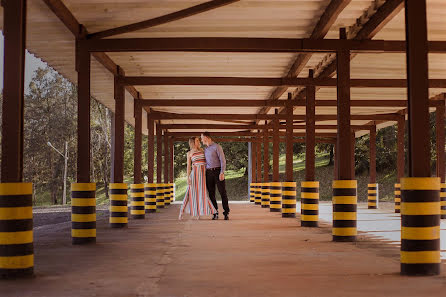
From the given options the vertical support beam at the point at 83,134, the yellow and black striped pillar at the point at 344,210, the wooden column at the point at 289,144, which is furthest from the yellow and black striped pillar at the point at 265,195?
the vertical support beam at the point at 83,134

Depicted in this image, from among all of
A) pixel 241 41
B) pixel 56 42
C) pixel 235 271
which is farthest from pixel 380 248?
pixel 56 42

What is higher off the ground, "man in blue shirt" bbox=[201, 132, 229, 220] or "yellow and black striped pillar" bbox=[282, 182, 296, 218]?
"man in blue shirt" bbox=[201, 132, 229, 220]

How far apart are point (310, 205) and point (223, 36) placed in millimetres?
4278

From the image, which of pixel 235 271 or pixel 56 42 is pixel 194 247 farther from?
pixel 56 42

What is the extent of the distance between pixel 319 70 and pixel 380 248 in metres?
5.83

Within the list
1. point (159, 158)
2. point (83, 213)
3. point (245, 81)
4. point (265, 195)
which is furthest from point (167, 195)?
point (83, 213)

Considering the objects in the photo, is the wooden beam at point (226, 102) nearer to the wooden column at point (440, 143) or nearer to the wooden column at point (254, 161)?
the wooden column at point (440, 143)

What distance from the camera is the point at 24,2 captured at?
6.70 meters

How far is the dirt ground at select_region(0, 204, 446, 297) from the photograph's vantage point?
548 cm

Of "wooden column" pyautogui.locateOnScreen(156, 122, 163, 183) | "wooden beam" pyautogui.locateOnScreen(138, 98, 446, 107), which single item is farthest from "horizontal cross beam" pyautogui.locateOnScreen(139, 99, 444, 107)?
"wooden column" pyautogui.locateOnScreen(156, 122, 163, 183)

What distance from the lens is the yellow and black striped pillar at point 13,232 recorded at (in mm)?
6305

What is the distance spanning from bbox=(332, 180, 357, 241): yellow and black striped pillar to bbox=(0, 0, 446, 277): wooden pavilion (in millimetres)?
16

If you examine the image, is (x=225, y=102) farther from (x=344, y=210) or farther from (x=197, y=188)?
(x=344, y=210)

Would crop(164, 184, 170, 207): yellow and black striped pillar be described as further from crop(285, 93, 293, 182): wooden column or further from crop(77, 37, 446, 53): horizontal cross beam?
crop(77, 37, 446, 53): horizontal cross beam
